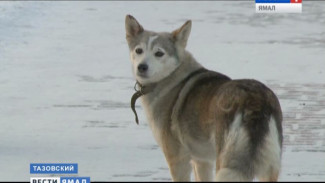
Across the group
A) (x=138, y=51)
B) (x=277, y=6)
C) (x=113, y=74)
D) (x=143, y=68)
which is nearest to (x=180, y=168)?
Result: (x=143, y=68)

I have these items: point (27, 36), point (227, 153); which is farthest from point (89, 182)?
point (27, 36)

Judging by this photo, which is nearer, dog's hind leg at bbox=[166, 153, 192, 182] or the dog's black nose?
dog's hind leg at bbox=[166, 153, 192, 182]

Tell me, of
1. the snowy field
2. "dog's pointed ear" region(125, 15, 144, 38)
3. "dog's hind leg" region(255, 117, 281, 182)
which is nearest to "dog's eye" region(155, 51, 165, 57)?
"dog's pointed ear" region(125, 15, 144, 38)

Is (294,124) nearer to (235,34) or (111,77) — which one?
(111,77)

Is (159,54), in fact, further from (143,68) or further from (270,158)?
(270,158)

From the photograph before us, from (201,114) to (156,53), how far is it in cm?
77

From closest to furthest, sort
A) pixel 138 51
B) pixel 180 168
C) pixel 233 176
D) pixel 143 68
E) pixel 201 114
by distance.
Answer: pixel 233 176 → pixel 201 114 → pixel 180 168 → pixel 143 68 → pixel 138 51

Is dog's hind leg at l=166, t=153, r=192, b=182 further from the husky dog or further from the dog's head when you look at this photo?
the dog's head

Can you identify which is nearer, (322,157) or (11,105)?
(322,157)

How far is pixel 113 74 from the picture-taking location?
11.6 metres

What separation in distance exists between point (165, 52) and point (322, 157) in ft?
5.91

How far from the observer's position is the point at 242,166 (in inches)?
214

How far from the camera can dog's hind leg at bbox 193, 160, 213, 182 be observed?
6.68 meters

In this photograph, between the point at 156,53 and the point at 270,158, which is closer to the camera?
the point at 270,158
